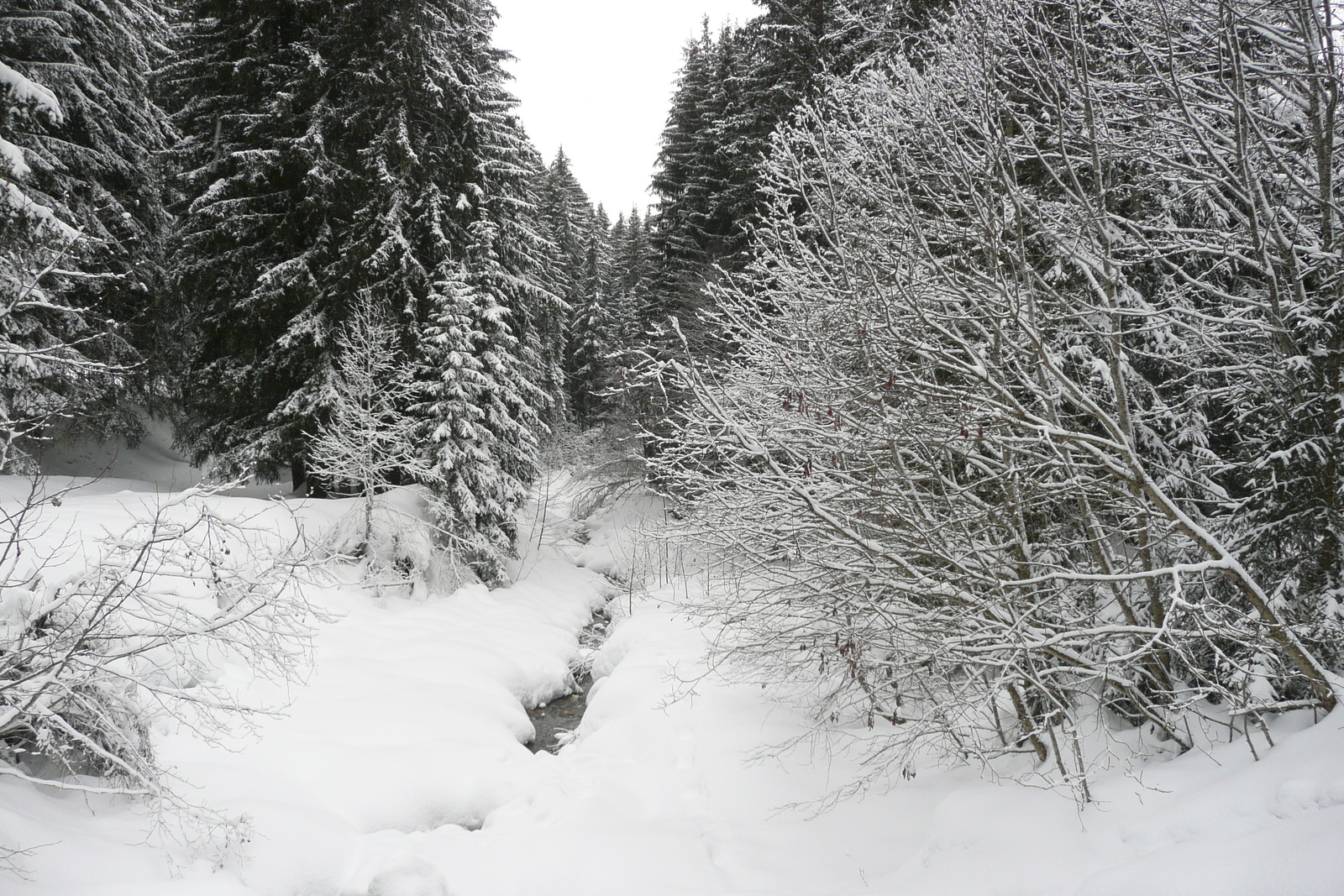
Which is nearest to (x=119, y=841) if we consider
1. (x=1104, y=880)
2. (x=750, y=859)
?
(x=750, y=859)

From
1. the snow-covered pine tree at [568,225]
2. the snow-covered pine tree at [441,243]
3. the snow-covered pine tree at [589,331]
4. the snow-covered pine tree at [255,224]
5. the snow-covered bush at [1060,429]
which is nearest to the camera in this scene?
the snow-covered bush at [1060,429]

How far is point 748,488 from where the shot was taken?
4.08 meters

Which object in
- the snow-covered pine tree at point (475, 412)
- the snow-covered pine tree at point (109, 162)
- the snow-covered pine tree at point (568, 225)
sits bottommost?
the snow-covered pine tree at point (475, 412)

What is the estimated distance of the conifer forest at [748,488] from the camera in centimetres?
335

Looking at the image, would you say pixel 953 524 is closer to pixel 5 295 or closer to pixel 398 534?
pixel 398 534

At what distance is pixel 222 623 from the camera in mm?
3918

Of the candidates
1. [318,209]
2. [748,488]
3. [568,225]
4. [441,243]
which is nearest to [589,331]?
[568,225]

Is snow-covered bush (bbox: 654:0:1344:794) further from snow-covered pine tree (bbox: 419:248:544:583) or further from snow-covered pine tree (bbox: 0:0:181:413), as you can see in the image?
snow-covered pine tree (bbox: 0:0:181:413)

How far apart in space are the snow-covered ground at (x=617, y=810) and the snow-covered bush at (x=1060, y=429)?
0.43m

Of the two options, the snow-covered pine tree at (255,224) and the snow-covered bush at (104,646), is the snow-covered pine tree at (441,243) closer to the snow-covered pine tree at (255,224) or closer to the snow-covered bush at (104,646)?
the snow-covered pine tree at (255,224)

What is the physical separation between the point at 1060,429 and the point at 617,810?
4.87 metres

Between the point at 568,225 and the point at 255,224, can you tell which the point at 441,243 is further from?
the point at 568,225

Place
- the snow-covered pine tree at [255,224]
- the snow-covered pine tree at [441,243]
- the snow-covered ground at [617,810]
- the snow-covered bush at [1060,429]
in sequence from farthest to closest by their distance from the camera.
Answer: the snow-covered pine tree at [441,243], the snow-covered pine tree at [255,224], the snow-covered bush at [1060,429], the snow-covered ground at [617,810]

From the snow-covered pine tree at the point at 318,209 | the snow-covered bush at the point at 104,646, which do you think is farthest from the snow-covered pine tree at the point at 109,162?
the snow-covered bush at the point at 104,646
